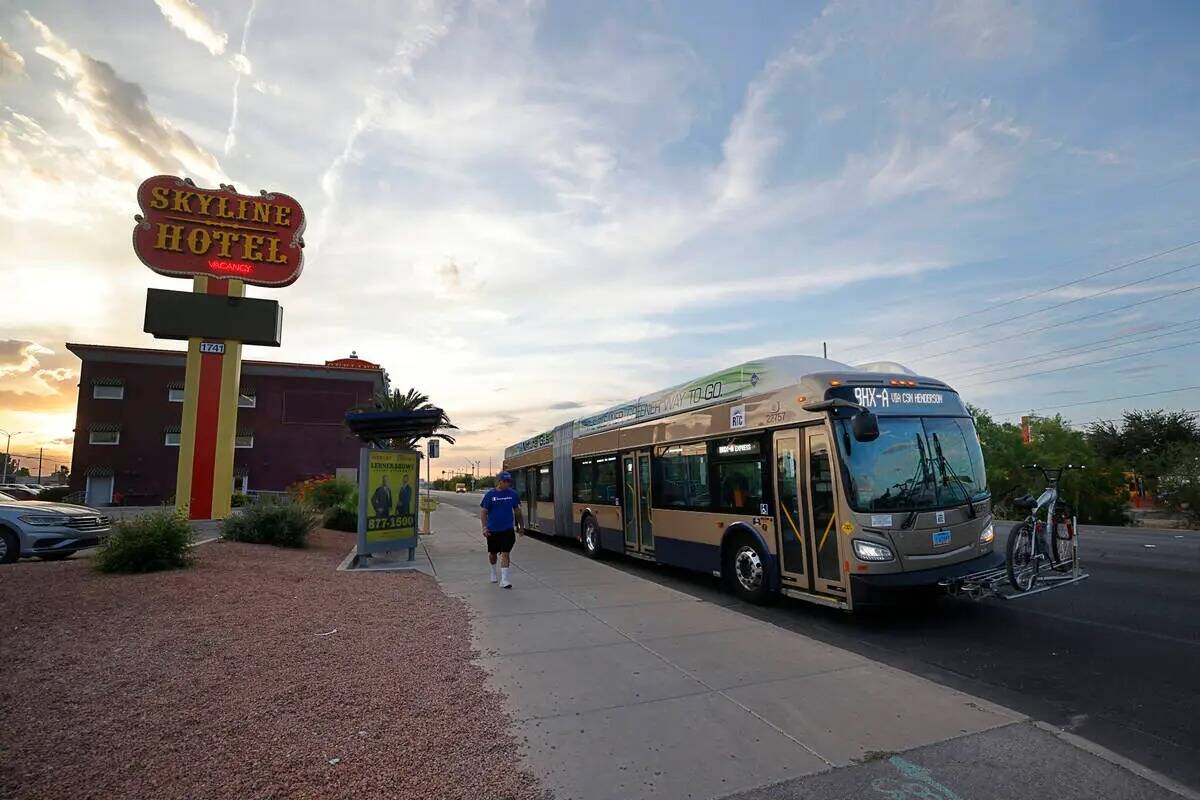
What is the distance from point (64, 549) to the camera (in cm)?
1066

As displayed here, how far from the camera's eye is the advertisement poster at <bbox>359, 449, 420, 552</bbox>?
39.5 feet

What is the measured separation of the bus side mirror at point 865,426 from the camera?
6613 mm

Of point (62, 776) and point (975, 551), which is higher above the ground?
point (975, 551)

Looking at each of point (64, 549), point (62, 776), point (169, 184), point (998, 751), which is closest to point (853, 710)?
point (998, 751)

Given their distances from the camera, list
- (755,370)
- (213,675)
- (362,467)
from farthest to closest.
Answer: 1. (362,467)
2. (755,370)
3. (213,675)

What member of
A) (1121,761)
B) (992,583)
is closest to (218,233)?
(992,583)

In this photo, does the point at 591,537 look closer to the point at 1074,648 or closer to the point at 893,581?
the point at 893,581

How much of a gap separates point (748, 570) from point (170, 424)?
42.7 m

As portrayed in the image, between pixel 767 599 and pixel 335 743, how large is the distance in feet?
19.5

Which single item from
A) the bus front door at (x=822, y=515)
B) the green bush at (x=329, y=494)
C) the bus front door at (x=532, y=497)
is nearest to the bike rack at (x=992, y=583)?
the bus front door at (x=822, y=515)

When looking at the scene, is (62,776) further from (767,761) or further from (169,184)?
(169,184)

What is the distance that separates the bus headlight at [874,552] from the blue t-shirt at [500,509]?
5108mm

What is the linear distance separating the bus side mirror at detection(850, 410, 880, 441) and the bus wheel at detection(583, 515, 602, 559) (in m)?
7.93

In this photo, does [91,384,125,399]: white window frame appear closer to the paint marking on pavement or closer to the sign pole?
the sign pole
